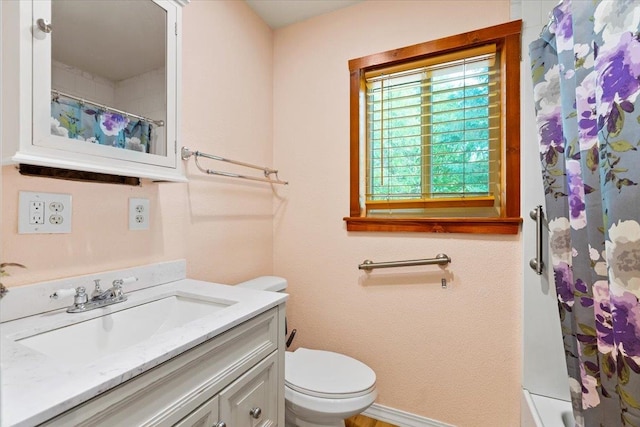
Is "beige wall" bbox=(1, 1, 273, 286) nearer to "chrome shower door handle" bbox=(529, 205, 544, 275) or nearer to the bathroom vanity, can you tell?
the bathroom vanity

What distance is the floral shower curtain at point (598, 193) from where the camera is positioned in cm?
62

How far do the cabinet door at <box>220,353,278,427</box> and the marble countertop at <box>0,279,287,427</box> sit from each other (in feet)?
0.64

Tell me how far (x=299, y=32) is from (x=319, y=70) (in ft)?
1.03

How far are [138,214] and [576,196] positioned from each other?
5.05ft

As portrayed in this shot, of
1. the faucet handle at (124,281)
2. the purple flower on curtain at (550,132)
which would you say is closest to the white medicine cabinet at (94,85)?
the faucet handle at (124,281)

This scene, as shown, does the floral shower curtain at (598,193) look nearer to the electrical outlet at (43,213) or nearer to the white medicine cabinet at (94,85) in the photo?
the white medicine cabinet at (94,85)

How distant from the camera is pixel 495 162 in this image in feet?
4.78

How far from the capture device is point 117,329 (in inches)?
36.9

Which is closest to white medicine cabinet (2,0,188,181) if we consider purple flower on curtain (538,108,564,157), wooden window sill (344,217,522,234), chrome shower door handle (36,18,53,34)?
chrome shower door handle (36,18,53,34)

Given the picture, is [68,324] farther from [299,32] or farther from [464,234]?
[299,32]

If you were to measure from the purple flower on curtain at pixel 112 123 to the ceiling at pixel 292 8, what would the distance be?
1200mm

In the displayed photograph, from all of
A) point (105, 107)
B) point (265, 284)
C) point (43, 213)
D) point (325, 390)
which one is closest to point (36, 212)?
point (43, 213)

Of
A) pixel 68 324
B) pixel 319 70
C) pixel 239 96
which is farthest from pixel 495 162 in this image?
Answer: pixel 68 324

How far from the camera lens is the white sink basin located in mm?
789
